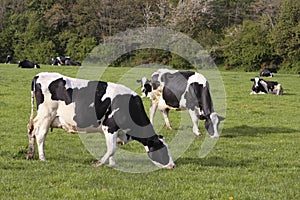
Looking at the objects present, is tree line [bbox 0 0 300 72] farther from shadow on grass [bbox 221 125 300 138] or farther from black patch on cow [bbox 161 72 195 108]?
black patch on cow [bbox 161 72 195 108]

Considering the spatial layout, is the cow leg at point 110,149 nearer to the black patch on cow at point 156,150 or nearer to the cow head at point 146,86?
the black patch on cow at point 156,150

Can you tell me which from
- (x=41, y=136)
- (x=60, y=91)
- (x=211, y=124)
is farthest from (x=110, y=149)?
(x=211, y=124)

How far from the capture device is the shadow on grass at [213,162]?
9664 millimetres

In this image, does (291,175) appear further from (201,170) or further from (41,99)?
(41,99)

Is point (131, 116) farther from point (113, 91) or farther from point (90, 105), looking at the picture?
point (90, 105)

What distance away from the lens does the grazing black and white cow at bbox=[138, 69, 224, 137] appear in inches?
533

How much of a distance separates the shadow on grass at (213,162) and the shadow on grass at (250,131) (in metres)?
3.49

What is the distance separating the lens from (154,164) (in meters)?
9.42

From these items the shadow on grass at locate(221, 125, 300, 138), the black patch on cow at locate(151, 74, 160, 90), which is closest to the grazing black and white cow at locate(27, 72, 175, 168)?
the shadow on grass at locate(221, 125, 300, 138)

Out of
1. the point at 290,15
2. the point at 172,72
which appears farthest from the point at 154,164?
the point at 290,15

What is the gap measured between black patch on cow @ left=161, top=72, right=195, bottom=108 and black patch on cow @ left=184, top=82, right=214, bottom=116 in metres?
0.28

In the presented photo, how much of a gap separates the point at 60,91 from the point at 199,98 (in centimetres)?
515

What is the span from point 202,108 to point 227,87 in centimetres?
1443

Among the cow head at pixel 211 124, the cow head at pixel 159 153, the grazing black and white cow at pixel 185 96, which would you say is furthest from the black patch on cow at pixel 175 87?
the cow head at pixel 159 153
